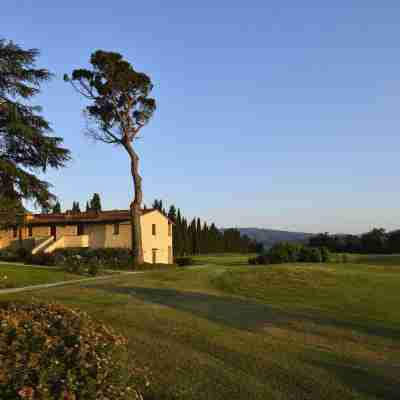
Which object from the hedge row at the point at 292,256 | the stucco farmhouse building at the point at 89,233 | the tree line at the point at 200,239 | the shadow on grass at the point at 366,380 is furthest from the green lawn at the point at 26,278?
the tree line at the point at 200,239

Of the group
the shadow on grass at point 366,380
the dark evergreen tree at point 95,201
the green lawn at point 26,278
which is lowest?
the shadow on grass at point 366,380

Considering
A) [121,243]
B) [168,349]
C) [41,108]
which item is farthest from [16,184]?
[121,243]

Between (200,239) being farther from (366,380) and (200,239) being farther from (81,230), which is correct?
(366,380)

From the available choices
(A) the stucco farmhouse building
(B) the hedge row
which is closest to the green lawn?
(A) the stucco farmhouse building

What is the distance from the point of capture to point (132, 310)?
37.5ft

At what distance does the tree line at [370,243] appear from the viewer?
198 feet

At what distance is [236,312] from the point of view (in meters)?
11.9

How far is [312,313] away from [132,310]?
5281 mm

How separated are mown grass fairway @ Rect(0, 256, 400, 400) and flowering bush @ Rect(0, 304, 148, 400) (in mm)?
1540

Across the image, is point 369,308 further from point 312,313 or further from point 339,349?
point 339,349

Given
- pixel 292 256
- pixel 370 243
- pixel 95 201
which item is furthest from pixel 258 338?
pixel 95 201

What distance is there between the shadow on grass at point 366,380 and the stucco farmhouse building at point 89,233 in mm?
33833

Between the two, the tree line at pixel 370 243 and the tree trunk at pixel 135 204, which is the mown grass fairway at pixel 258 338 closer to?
the tree trunk at pixel 135 204

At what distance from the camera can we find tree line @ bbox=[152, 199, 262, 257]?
6762 centimetres
